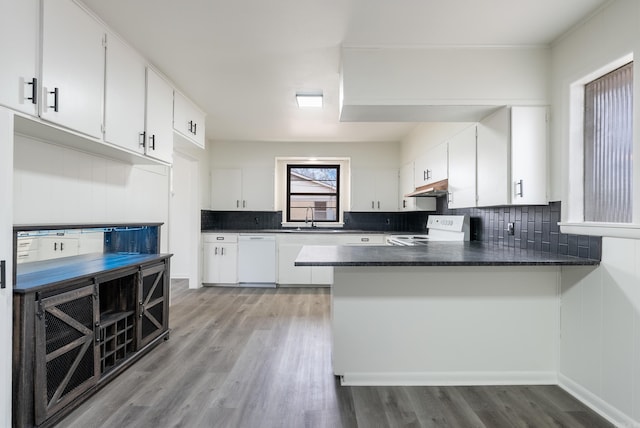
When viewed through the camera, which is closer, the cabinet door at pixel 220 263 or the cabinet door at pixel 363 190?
the cabinet door at pixel 220 263

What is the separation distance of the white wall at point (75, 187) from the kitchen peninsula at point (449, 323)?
6.36 feet

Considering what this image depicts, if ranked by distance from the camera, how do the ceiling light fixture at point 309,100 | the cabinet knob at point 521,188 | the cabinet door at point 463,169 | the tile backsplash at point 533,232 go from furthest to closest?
the ceiling light fixture at point 309,100 → the cabinet door at point 463,169 → the cabinet knob at point 521,188 → the tile backsplash at point 533,232

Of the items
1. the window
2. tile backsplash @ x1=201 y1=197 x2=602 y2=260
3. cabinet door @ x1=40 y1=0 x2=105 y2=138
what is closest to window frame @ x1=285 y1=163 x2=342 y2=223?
the window

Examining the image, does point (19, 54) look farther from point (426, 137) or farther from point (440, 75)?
point (426, 137)

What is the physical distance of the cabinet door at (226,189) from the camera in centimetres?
545

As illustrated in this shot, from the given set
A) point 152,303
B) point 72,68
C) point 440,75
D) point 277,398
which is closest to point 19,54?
point 72,68

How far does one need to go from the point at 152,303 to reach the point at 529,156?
3190mm

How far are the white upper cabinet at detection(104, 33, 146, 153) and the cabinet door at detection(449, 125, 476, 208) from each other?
2813mm

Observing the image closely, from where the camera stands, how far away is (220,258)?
200 inches

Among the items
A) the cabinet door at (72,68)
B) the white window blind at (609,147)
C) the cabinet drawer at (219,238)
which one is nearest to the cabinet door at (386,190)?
the cabinet drawer at (219,238)

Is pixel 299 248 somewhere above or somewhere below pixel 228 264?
above

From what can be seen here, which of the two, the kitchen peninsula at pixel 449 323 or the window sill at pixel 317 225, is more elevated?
the window sill at pixel 317 225

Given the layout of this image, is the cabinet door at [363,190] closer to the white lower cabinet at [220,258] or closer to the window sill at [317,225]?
the window sill at [317,225]

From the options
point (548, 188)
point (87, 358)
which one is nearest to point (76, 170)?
point (87, 358)
